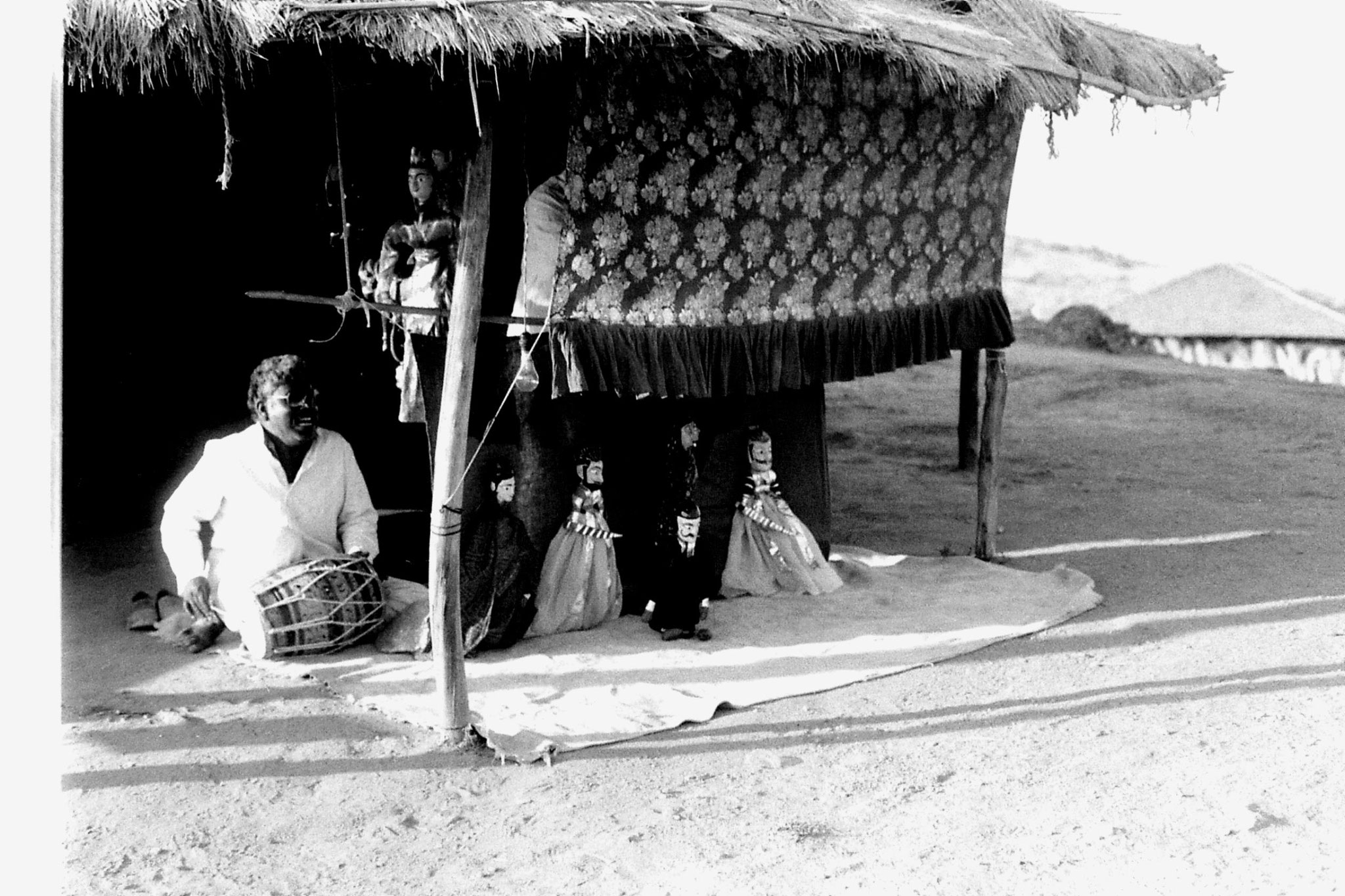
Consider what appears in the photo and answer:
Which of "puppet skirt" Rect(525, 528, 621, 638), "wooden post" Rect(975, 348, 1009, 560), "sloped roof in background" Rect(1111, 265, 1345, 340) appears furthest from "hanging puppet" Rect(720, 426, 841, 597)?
"sloped roof in background" Rect(1111, 265, 1345, 340)

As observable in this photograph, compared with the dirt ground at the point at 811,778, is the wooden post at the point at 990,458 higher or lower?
higher

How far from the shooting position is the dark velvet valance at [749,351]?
5.75 m

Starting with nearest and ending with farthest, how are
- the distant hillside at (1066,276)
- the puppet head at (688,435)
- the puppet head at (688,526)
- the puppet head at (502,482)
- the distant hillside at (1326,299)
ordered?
the puppet head at (502,482) < the puppet head at (688,526) < the puppet head at (688,435) < the distant hillside at (1326,299) < the distant hillside at (1066,276)

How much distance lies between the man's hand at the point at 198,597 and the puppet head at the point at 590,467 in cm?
164

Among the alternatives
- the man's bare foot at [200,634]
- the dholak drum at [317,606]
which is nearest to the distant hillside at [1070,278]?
the dholak drum at [317,606]

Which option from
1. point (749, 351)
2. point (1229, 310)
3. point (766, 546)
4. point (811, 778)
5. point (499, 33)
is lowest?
point (811, 778)

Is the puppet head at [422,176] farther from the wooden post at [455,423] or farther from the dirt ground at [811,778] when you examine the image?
the dirt ground at [811,778]

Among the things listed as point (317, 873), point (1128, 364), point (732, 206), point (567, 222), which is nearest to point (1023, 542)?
point (732, 206)

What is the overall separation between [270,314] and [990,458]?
4.15 meters

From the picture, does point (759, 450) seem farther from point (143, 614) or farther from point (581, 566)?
point (143, 614)

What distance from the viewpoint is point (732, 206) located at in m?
6.05

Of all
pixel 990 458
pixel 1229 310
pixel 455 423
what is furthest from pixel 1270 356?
pixel 455 423

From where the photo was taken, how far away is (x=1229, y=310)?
15672 mm

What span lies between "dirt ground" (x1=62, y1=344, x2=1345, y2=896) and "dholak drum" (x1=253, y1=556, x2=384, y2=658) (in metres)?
0.21
